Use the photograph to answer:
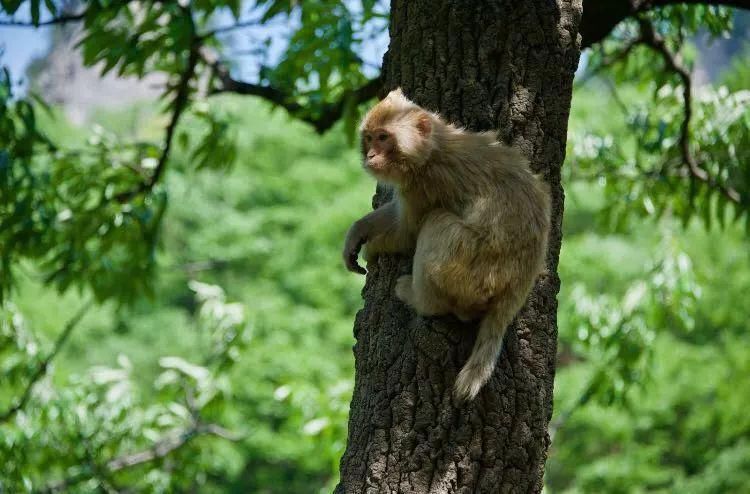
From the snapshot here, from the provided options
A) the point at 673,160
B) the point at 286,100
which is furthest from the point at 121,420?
the point at 673,160

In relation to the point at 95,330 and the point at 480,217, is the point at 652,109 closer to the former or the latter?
the point at 480,217

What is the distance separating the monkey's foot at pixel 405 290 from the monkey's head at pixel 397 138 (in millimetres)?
483

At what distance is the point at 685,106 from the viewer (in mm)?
6512

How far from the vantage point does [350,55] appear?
5.49 metres

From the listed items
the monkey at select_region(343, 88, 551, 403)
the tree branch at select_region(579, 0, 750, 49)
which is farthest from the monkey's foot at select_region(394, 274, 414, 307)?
the tree branch at select_region(579, 0, 750, 49)

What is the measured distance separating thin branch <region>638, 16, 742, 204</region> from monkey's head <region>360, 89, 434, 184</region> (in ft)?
10.7

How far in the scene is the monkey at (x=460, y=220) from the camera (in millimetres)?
3408

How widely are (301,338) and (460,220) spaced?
17.8 meters

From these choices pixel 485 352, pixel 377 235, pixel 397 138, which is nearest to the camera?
pixel 485 352

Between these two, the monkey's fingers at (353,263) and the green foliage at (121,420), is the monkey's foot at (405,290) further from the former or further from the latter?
the green foliage at (121,420)

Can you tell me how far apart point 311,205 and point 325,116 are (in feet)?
56.7

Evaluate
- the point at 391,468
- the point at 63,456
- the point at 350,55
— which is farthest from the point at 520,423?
the point at 63,456

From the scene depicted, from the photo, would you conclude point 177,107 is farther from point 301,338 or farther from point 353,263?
point 301,338

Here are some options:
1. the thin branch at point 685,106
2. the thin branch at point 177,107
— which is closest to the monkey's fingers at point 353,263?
the thin branch at point 177,107
